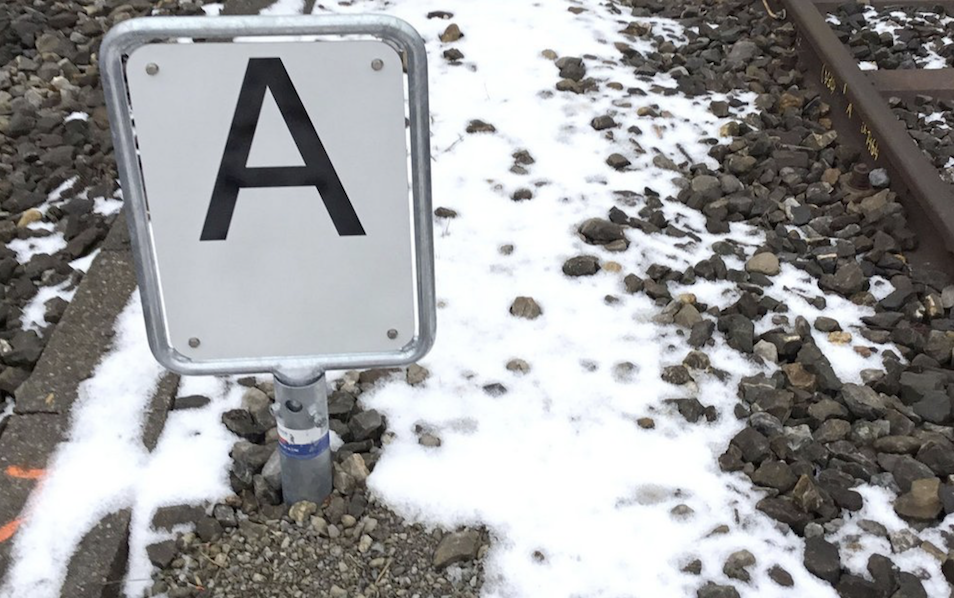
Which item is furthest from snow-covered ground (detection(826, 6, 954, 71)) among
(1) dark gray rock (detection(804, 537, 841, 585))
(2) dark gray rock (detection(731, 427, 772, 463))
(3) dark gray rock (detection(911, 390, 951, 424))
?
(1) dark gray rock (detection(804, 537, 841, 585))

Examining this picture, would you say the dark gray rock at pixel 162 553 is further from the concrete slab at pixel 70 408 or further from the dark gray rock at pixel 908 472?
the dark gray rock at pixel 908 472

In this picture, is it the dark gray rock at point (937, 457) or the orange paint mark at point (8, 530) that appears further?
the dark gray rock at point (937, 457)

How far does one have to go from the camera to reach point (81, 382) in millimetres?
2436

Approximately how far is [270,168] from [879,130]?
2736 millimetres

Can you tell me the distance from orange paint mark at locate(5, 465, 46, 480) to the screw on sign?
26.7 inches

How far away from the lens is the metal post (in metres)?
1.86

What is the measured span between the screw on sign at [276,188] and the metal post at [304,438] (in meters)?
0.03

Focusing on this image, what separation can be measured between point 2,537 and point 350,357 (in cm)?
93

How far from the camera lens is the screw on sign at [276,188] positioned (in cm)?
149

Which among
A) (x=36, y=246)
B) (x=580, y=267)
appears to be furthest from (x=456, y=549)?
(x=36, y=246)

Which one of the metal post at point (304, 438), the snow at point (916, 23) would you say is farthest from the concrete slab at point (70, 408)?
the snow at point (916, 23)

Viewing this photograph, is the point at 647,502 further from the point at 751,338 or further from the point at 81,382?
the point at 81,382

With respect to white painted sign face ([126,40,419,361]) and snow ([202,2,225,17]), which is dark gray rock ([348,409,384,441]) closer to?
white painted sign face ([126,40,419,361])

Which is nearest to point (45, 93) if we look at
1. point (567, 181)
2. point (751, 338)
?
point (567, 181)
